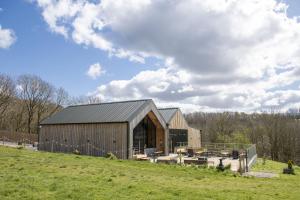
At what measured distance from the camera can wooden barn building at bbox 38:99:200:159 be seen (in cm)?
2552

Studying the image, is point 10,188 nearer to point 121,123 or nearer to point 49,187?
point 49,187

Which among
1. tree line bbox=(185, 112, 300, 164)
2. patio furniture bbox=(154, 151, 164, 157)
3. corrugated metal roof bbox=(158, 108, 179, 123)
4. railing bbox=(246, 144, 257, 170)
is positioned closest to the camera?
railing bbox=(246, 144, 257, 170)

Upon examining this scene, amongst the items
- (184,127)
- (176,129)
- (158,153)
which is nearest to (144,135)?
(158,153)

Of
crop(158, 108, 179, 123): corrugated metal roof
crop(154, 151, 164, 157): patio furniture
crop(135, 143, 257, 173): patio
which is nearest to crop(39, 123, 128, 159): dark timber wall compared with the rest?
crop(135, 143, 257, 173): patio

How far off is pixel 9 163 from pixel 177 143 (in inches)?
936

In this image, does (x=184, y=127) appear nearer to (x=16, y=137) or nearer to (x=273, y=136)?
(x=16, y=137)

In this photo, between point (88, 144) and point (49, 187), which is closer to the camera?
point (49, 187)

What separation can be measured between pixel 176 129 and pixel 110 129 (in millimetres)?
11479

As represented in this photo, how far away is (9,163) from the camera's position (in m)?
14.1

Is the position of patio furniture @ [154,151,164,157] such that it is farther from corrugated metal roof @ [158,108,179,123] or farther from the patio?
corrugated metal roof @ [158,108,179,123]

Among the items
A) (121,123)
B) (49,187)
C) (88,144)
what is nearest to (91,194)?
(49,187)

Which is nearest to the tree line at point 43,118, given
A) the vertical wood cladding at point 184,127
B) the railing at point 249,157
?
the vertical wood cladding at point 184,127

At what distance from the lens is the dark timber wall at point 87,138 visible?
25.4 m

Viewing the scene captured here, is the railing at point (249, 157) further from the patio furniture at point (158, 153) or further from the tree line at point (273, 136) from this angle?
the tree line at point (273, 136)
